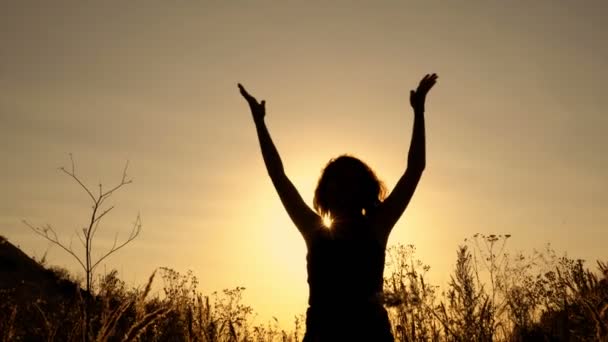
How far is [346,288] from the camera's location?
2.44 meters

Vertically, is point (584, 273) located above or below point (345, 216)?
below

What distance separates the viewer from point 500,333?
4.20 m

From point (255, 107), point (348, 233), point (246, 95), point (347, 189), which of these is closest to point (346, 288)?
point (348, 233)

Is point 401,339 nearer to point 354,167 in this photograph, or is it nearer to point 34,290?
point 354,167

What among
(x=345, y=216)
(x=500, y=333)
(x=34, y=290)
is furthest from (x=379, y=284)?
(x=34, y=290)

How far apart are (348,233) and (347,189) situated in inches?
16.3

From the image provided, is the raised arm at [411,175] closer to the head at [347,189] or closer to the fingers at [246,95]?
the head at [347,189]

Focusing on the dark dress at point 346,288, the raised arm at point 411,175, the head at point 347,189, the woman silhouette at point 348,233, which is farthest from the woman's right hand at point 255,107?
the dark dress at point 346,288

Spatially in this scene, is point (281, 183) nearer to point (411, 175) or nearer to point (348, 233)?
point (348, 233)

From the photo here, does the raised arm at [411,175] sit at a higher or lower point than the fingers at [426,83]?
lower

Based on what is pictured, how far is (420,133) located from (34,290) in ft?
58.1

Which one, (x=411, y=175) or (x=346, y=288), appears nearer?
(x=346, y=288)

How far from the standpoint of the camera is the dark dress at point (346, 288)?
2.35 metres

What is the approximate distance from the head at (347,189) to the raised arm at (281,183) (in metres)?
0.19
